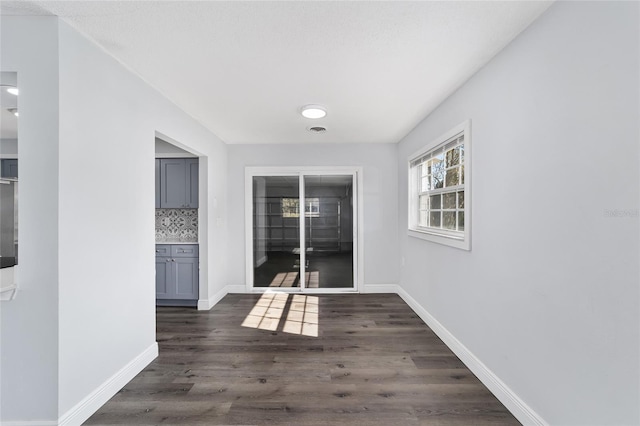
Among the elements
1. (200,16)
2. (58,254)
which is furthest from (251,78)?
(58,254)

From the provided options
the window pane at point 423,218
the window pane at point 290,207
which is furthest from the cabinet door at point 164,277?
the window pane at point 423,218

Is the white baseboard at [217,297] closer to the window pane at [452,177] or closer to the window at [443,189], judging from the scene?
the window at [443,189]

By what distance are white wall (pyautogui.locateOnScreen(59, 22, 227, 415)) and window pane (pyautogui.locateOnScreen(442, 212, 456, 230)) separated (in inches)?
115

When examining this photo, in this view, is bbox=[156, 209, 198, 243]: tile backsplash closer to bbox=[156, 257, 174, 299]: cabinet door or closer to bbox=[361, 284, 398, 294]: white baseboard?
bbox=[156, 257, 174, 299]: cabinet door

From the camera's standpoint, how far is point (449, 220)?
9.75 feet

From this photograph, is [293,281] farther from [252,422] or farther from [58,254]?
[58,254]

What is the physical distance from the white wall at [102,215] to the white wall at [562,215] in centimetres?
278

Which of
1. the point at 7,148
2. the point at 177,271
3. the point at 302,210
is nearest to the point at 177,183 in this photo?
the point at 177,271

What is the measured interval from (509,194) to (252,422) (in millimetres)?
2249

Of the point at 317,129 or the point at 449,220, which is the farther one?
the point at 317,129

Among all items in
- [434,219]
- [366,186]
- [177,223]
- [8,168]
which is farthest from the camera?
[366,186]

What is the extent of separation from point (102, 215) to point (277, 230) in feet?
9.40

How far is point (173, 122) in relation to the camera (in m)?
2.87

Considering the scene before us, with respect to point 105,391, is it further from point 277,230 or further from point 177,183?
point 277,230
